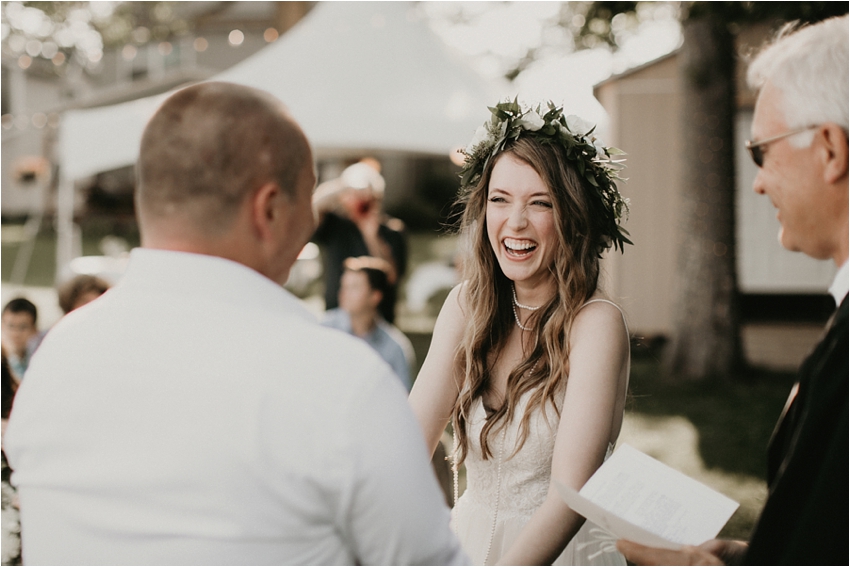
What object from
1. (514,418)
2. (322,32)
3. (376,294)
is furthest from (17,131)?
(514,418)

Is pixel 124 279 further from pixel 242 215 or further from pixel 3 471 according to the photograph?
pixel 3 471

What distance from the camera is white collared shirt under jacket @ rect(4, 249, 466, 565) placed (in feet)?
3.47

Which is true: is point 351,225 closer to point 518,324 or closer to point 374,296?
point 374,296

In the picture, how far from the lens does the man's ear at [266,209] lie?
114 centimetres

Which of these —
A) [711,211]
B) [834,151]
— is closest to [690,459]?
[711,211]

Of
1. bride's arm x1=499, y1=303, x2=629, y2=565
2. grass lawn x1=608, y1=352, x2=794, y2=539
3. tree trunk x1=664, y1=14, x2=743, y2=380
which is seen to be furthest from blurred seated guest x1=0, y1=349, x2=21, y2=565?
tree trunk x1=664, y1=14, x2=743, y2=380

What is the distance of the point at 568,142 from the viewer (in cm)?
226

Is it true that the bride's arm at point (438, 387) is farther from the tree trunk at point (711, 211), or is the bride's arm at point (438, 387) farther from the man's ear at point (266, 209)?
the tree trunk at point (711, 211)

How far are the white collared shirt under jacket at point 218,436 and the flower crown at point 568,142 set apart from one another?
135cm

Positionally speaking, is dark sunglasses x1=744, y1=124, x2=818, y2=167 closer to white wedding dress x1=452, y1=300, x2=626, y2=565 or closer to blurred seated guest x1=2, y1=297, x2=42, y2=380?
white wedding dress x1=452, y1=300, x2=626, y2=565

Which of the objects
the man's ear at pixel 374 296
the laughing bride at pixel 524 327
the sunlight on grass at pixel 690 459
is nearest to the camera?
the laughing bride at pixel 524 327

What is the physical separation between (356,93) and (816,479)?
703 cm

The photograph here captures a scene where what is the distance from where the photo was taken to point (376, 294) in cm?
582

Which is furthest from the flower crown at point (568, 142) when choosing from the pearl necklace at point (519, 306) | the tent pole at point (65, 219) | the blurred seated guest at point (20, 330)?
the tent pole at point (65, 219)
